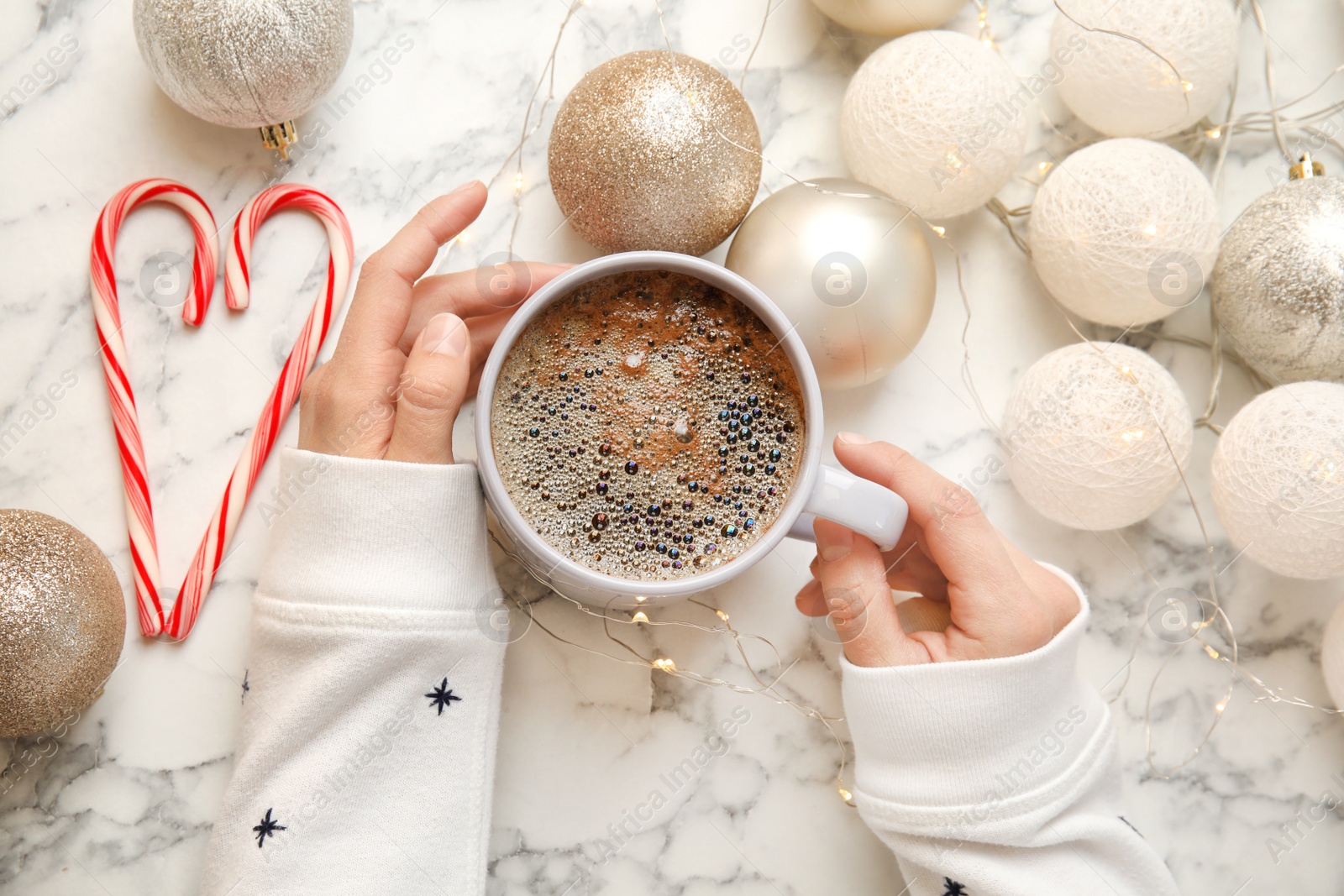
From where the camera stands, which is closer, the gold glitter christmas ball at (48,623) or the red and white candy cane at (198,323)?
the gold glitter christmas ball at (48,623)

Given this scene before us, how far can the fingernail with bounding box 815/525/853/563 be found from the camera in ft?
2.44

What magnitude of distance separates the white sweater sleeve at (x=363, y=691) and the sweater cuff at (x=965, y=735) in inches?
13.2

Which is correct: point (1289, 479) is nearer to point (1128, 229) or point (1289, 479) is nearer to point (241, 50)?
point (1128, 229)

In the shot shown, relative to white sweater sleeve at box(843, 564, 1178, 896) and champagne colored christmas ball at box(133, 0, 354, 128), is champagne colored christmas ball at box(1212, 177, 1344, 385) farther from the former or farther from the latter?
champagne colored christmas ball at box(133, 0, 354, 128)

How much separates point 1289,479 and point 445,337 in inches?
28.0

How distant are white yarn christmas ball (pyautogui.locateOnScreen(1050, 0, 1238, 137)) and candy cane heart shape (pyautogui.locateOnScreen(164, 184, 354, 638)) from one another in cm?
71

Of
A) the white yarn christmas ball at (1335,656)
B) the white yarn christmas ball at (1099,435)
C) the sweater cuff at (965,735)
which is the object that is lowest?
the white yarn christmas ball at (1335,656)

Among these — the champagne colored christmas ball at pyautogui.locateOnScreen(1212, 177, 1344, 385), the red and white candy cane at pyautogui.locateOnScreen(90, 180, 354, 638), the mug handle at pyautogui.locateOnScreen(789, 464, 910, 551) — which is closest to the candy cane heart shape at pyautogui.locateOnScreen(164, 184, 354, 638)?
the red and white candy cane at pyautogui.locateOnScreen(90, 180, 354, 638)

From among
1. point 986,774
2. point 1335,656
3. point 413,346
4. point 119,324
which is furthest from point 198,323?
point 1335,656

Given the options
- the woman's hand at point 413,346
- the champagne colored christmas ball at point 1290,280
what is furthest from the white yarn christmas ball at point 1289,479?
the woman's hand at point 413,346

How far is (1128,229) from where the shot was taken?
Result: 0.79 meters

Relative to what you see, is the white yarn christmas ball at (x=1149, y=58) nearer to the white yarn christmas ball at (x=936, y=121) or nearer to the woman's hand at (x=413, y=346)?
the white yarn christmas ball at (x=936, y=121)

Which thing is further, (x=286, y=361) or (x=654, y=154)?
(x=286, y=361)

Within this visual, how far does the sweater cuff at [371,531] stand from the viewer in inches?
27.6
